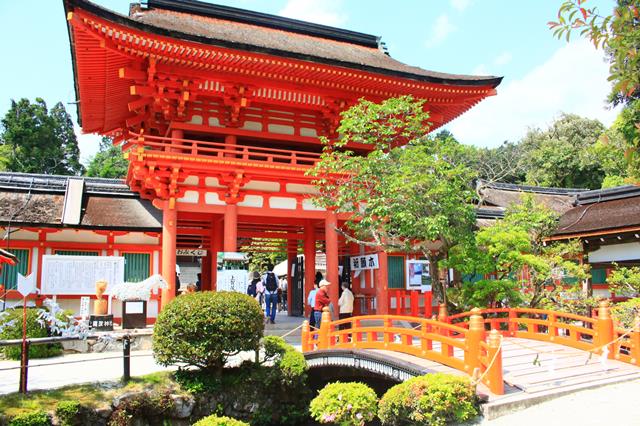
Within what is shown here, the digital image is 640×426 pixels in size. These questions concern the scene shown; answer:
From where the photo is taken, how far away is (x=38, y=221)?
47.0 feet

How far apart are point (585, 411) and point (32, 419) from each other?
26.5 ft

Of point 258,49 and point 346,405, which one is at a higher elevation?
point 258,49

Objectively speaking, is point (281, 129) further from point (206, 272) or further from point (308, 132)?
point (206, 272)

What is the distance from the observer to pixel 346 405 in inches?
338

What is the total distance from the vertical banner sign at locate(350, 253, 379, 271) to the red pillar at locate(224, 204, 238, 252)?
4542mm

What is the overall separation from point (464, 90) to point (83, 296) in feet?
43.2

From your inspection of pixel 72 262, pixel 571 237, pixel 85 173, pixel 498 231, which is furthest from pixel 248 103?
pixel 85 173

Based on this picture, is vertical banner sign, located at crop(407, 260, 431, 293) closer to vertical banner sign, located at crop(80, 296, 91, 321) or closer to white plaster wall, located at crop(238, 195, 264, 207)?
white plaster wall, located at crop(238, 195, 264, 207)

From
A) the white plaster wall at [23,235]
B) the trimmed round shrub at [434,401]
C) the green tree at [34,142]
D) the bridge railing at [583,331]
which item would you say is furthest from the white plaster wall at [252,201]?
the green tree at [34,142]

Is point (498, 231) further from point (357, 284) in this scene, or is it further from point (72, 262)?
point (72, 262)

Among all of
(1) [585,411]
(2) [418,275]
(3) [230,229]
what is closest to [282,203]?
(3) [230,229]

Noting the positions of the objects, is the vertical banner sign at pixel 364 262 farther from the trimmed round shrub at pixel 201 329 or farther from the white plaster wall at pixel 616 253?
the trimmed round shrub at pixel 201 329

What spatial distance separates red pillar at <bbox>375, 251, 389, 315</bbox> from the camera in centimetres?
1628

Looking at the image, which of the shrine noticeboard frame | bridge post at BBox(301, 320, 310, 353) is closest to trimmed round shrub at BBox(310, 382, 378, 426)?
bridge post at BBox(301, 320, 310, 353)
